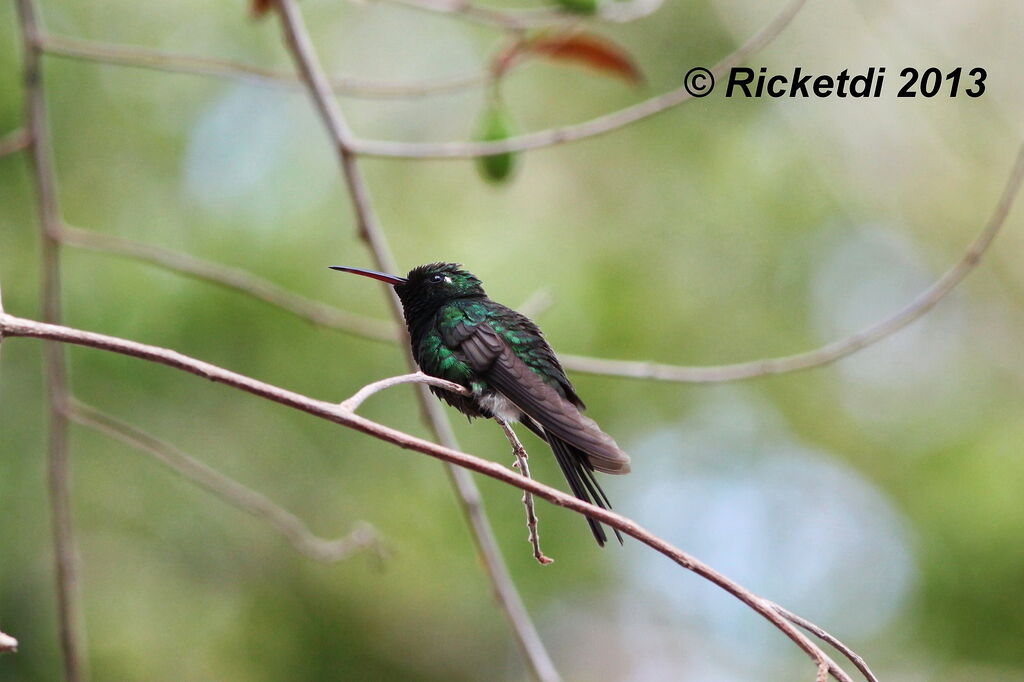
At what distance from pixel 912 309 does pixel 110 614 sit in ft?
11.8

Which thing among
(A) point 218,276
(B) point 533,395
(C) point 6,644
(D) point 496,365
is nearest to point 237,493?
(A) point 218,276

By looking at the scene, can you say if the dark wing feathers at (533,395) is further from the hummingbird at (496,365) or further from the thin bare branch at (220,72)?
the thin bare branch at (220,72)

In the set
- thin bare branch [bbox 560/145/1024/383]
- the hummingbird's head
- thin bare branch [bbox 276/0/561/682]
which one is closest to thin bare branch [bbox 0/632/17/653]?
the hummingbird's head

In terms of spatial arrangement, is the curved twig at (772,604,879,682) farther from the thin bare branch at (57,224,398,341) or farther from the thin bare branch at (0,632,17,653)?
the thin bare branch at (57,224,398,341)

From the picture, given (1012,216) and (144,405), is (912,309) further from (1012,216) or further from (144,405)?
(1012,216)

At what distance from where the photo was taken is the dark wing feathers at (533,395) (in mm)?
1097

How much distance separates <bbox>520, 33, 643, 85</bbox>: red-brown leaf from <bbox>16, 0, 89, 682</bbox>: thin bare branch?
1220 millimetres

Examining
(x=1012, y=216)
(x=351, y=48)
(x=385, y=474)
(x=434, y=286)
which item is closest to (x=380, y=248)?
(x=434, y=286)

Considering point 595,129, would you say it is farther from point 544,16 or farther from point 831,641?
point 831,641

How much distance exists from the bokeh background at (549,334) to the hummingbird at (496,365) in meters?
1.59

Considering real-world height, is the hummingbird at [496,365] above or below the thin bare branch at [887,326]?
below

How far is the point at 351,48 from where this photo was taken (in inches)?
203

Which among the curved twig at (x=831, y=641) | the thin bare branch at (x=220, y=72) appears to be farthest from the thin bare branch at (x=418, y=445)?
the thin bare branch at (x=220, y=72)

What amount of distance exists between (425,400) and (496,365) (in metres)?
0.62
